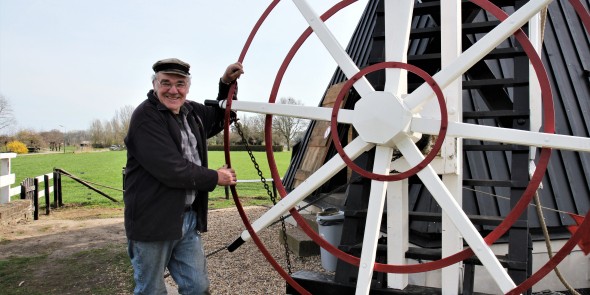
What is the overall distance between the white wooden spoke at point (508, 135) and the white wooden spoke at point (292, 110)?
0.41m

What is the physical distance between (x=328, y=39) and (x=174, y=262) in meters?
1.93

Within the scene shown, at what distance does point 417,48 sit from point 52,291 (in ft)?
17.1

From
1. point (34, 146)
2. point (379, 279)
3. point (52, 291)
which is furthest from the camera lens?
point (34, 146)

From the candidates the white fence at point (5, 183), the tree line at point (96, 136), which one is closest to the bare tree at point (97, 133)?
the tree line at point (96, 136)

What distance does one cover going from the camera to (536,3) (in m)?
2.23

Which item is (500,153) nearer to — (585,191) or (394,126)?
(585,191)

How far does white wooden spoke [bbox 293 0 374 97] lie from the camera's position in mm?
2656

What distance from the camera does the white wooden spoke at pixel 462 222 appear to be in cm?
226

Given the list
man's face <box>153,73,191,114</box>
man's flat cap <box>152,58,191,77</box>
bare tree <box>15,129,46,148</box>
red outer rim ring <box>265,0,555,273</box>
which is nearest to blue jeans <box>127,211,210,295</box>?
man's face <box>153,73,191,114</box>

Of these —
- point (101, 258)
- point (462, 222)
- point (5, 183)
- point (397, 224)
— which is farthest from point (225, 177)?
point (5, 183)

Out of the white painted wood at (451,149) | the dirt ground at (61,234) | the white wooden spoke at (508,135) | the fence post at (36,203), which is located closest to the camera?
the white wooden spoke at (508,135)

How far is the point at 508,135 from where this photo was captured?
2.29 meters

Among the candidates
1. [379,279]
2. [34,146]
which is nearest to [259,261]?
[379,279]

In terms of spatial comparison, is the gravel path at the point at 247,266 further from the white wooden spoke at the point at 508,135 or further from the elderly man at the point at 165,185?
the white wooden spoke at the point at 508,135
